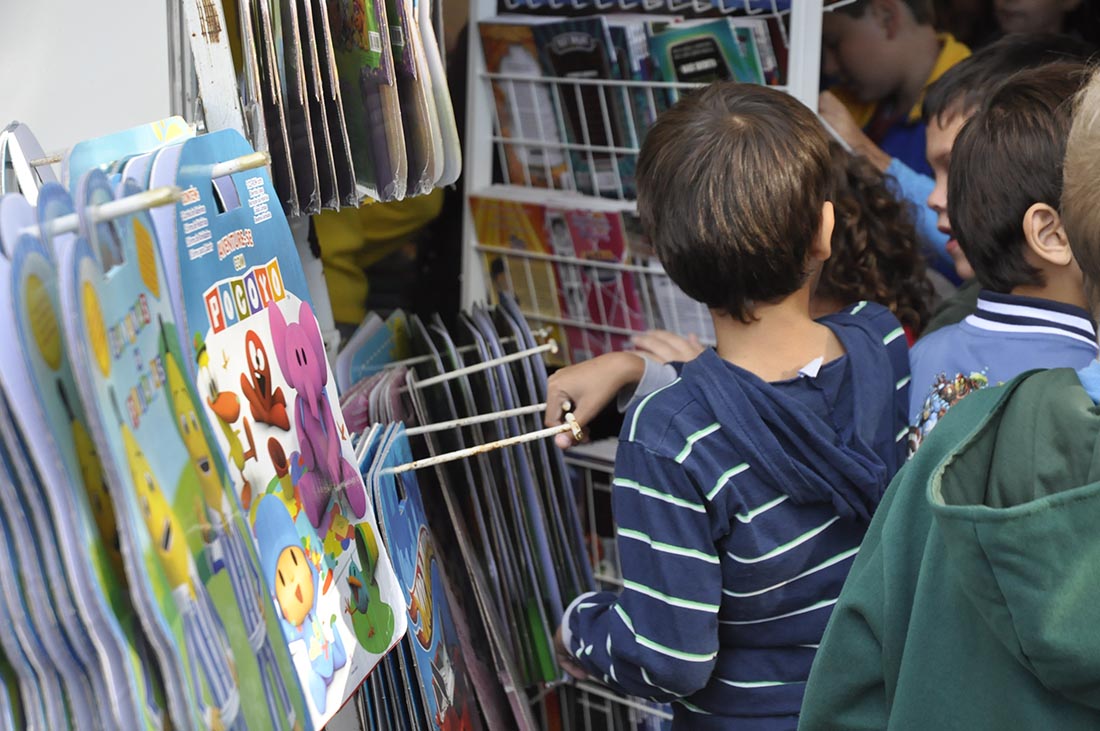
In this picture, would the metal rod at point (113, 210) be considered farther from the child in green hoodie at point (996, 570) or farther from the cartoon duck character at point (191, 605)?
the child in green hoodie at point (996, 570)

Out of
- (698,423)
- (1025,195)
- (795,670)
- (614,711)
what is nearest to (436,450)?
(698,423)

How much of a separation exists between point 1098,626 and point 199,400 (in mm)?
691

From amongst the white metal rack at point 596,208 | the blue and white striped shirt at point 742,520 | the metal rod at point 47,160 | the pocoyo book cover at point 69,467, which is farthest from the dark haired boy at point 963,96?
the pocoyo book cover at point 69,467

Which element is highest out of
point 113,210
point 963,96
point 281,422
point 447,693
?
point 113,210

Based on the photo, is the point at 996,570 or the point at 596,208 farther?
→ the point at 596,208

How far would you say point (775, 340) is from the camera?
4.70 ft

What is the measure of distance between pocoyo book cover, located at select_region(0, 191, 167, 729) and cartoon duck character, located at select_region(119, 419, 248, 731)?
0.03 metres

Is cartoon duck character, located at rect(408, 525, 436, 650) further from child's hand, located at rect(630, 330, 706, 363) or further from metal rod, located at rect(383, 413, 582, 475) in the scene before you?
child's hand, located at rect(630, 330, 706, 363)

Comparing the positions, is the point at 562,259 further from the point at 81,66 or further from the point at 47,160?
the point at 47,160

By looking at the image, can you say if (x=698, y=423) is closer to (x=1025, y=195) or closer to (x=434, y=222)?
(x=1025, y=195)

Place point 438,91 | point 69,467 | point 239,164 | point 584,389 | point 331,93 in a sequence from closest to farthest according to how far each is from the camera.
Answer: point 69,467 < point 239,164 < point 331,93 < point 438,91 < point 584,389

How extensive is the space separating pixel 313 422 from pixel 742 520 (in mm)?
570

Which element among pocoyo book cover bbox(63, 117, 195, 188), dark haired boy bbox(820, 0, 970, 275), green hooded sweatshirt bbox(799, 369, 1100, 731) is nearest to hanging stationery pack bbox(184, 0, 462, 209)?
pocoyo book cover bbox(63, 117, 195, 188)

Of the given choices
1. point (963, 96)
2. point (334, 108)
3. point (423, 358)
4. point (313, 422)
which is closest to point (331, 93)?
point (334, 108)
